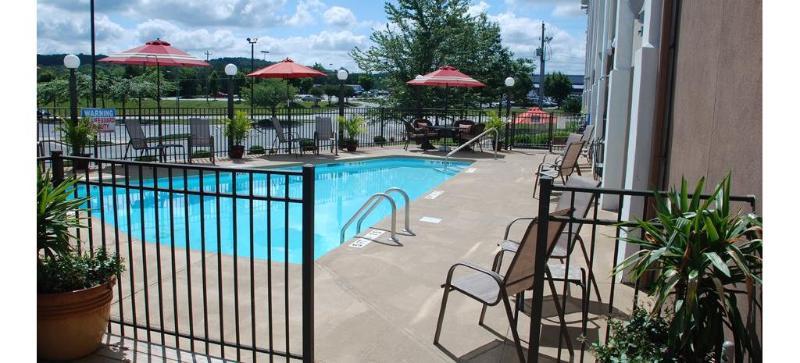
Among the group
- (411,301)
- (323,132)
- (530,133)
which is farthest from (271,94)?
(411,301)

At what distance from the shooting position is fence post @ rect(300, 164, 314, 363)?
330cm

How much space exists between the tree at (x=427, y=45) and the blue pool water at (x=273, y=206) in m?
9.31

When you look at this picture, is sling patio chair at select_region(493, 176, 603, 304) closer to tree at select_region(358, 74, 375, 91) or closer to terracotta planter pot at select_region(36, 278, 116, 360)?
terracotta planter pot at select_region(36, 278, 116, 360)

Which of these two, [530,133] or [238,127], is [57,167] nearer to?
[238,127]

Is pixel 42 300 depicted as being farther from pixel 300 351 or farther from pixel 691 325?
pixel 691 325

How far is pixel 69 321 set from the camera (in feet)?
11.5

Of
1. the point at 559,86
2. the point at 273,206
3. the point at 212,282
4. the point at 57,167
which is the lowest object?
the point at 273,206

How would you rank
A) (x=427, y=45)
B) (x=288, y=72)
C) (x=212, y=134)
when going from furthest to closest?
(x=427, y=45) → (x=212, y=134) → (x=288, y=72)

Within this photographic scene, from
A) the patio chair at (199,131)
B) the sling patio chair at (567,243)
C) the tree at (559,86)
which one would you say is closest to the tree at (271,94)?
the patio chair at (199,131)

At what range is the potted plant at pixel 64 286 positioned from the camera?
3.43 metres

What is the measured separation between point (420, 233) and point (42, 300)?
4.44m

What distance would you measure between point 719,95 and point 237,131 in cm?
1197

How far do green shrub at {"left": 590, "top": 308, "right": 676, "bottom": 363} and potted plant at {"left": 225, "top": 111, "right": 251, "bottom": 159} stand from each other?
1227cm

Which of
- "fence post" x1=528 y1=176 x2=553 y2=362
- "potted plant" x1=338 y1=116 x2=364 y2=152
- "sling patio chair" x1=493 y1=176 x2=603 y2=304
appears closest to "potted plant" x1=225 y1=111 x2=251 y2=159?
"potted plant" x1=338 y1=116 x2=364 y2=152
